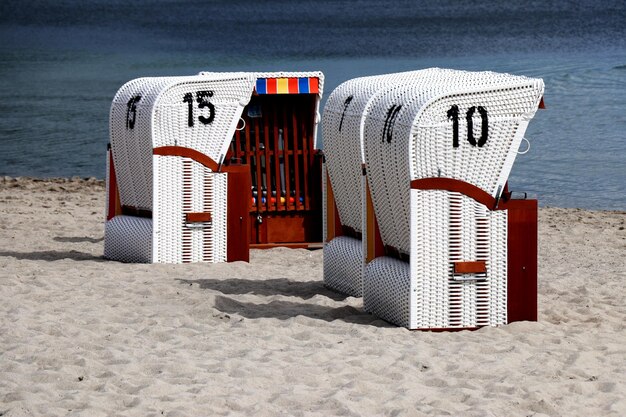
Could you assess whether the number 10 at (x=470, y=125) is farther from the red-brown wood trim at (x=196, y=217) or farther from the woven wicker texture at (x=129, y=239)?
the woven wicker texture at (x=129, y=239)

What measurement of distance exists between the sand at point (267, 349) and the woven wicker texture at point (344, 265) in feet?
Result: 0.41

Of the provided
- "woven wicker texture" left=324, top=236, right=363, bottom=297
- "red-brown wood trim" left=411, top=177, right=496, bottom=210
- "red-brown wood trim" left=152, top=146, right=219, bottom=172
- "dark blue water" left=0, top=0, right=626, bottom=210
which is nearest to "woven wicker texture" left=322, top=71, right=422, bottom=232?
"woven wicker texture" left=324, top=236, right=363, bottom=297

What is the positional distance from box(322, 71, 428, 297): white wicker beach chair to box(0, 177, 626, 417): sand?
0.25 metres

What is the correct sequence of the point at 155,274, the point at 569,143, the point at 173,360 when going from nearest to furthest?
the point at 173,360, the point at 155,274, the point at 569,143

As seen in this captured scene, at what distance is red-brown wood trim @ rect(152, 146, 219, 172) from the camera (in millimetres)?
11188

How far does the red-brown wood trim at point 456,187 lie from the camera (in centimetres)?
833

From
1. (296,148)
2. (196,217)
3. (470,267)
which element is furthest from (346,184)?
(296,148)

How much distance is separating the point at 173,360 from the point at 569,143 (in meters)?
17.0

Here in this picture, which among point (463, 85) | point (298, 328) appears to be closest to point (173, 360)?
point (298, 328)

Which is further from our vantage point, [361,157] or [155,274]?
[155,274]

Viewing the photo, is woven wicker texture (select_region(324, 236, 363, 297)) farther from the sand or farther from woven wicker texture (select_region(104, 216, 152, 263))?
woven wicker texture (select_region(104, 216, 152, 263))

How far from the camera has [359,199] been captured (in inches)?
387

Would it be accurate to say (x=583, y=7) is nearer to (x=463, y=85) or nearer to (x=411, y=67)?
(x=411, y=67)

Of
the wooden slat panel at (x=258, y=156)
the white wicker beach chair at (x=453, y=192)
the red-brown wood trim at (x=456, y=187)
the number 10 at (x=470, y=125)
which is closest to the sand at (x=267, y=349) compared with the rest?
the white wicker beach chair at (x=453, y=192)
